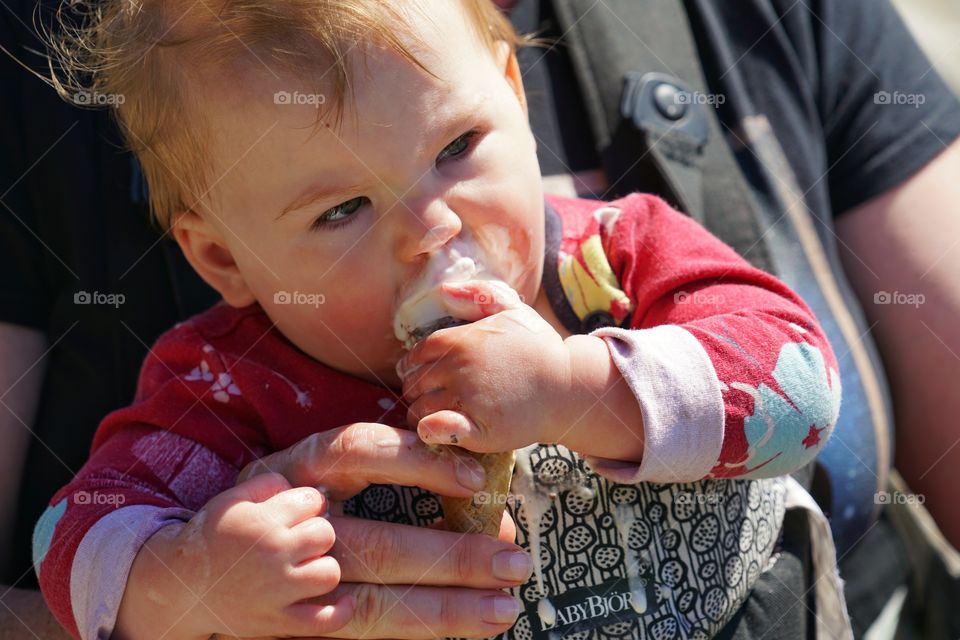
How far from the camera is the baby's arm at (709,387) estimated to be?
115 centimetres

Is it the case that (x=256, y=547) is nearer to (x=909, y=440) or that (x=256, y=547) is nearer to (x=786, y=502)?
(x=786, y=502)

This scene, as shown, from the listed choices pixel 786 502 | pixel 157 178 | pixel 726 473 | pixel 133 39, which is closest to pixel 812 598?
pixel 786 502

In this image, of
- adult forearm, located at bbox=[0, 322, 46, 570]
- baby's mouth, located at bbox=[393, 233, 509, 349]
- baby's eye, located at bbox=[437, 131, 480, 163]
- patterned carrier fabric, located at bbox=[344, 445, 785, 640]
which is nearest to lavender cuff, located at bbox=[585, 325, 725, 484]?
patterned carrier fabric, located at bbox=[344, 445, 785, 640]

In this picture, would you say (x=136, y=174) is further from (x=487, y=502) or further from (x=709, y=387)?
(x=709, y=387)

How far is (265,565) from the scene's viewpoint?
3.69ft

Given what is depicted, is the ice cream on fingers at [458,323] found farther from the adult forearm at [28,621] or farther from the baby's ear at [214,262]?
the adult forearm at [28,621]

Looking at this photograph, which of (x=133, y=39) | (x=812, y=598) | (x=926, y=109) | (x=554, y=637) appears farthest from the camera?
(x=926, y=109)

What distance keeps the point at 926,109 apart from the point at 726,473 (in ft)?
3.12

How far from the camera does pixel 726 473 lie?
121cm

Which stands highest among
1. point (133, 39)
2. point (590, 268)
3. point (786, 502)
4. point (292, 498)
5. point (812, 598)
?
point (133, 39)

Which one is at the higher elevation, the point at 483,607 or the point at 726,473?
the point at 726,473
